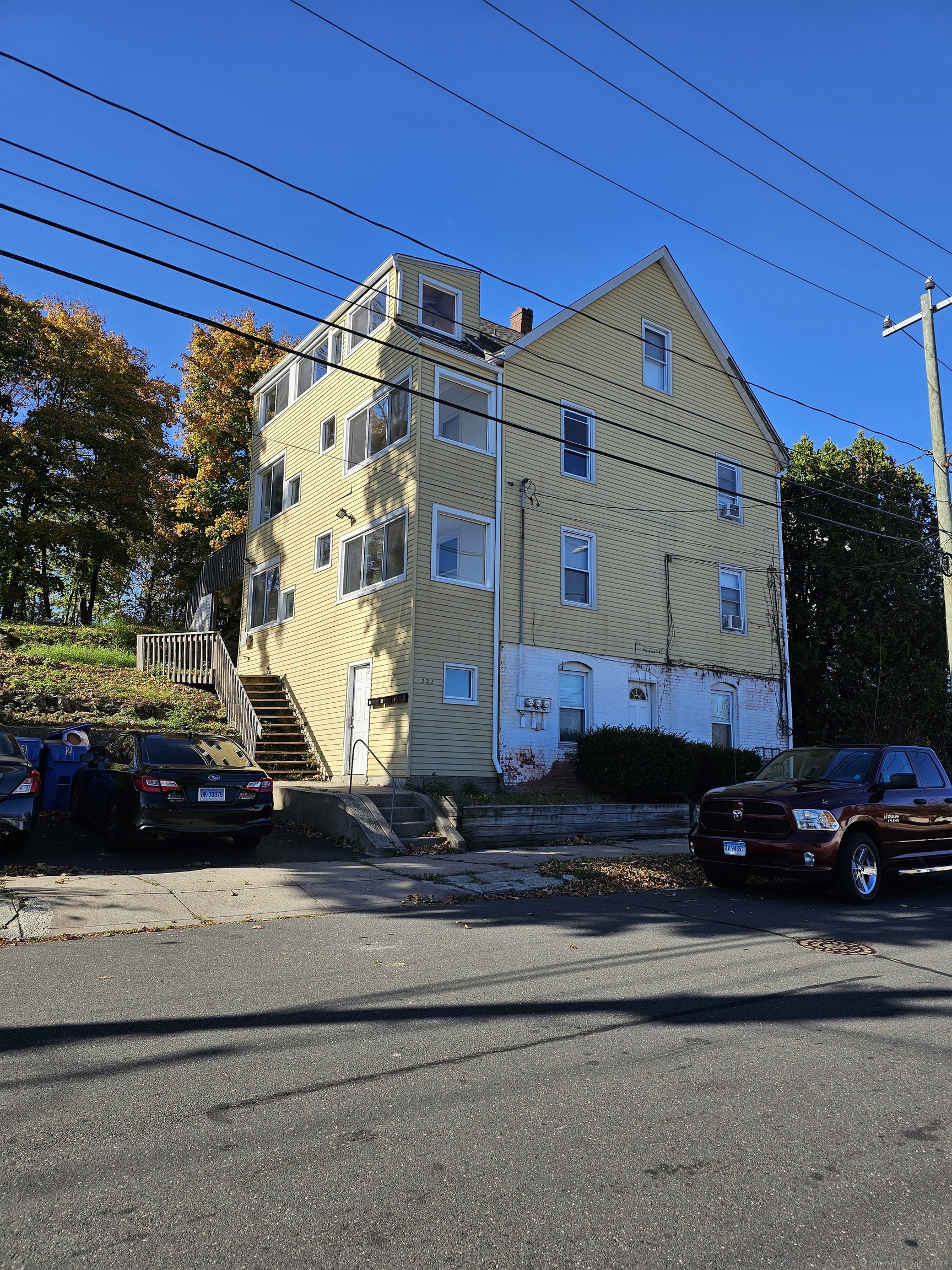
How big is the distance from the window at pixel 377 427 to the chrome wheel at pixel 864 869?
490 inches

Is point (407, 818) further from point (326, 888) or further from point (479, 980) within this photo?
point (479, 980)

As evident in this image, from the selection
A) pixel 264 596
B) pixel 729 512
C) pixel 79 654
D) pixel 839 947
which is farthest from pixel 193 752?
pixel 729 512

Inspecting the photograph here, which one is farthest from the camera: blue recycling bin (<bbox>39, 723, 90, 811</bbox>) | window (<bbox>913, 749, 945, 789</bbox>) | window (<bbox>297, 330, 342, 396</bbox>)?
window (<bbox>297, 330, 342, 396</bbox>)

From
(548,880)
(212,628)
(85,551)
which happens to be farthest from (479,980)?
(85,551)

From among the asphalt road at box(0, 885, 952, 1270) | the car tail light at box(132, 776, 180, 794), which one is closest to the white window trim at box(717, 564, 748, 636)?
the car tail light at box(132, 776, 180, 794)

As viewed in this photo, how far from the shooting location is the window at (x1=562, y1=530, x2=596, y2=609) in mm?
20047

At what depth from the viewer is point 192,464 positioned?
37.2m

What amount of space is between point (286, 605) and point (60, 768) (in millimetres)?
9800

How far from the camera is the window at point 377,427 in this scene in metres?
19.2

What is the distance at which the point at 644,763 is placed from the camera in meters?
18.1

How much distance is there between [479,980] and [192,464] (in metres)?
34.7

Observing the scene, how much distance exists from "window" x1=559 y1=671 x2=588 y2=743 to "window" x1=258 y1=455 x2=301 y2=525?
8805 mm

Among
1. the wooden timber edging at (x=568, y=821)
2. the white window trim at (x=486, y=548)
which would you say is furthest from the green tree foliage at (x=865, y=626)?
the white window trim at (x=486, y=548)

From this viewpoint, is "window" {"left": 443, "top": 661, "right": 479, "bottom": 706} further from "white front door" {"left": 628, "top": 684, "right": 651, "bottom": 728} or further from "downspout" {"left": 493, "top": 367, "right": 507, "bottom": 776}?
"white front door" {"left": 628, "top": 684, "right": 651, "bottom": 728}
